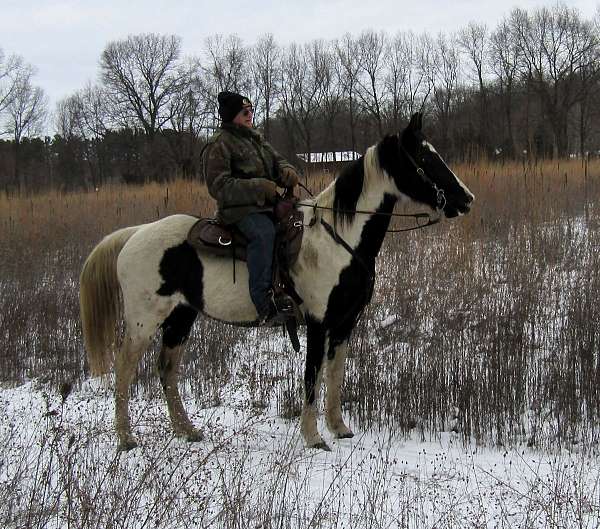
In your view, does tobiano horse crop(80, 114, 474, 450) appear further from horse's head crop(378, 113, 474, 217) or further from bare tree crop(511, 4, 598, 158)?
bare tree crop(511, 4, 598, 158)

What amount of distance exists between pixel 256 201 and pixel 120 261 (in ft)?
3.84

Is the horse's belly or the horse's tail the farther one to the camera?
the horse's tail

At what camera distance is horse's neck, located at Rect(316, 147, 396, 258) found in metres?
4.32

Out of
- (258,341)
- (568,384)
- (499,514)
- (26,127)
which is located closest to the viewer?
(499,514)

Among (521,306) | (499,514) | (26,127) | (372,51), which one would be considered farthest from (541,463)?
(26,127)

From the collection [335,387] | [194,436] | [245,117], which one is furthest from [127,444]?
[245,117]

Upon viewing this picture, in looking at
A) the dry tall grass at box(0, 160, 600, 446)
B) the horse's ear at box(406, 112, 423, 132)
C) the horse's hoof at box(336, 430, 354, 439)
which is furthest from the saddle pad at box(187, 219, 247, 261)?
the dry tall grass at box(0, 160, 600, 446)

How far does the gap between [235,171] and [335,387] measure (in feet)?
5.56

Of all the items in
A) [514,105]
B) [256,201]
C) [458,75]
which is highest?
[458,75]

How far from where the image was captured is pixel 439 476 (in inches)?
151

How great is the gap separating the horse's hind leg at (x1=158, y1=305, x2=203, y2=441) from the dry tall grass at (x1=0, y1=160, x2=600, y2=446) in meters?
0.95

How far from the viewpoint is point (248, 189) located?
422cm

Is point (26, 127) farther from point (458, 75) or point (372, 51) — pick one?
point (458, 75)

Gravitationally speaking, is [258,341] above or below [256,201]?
below
